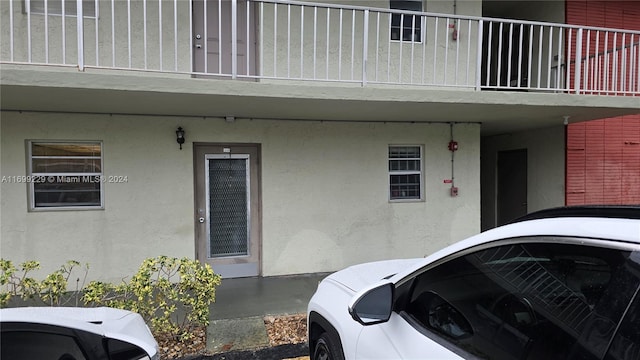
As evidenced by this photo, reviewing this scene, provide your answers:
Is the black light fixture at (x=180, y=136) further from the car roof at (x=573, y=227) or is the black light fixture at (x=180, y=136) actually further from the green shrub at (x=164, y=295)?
the car roof at (x=573, y=227)

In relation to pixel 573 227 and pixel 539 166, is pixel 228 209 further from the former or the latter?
pixel 539 166

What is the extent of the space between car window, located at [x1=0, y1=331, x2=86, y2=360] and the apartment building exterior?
3.04m

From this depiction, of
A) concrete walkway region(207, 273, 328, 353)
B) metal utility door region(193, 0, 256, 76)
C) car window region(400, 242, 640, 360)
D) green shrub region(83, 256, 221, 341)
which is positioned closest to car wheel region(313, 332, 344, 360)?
car window region(400, 242, 640, 360)

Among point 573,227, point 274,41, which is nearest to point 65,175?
point 274,41

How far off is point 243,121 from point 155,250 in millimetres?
2431

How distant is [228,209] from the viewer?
6.49 m

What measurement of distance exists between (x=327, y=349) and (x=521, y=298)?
4.71 feet

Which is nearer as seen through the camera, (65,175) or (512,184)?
(65,175)

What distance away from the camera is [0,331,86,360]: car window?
1894mm

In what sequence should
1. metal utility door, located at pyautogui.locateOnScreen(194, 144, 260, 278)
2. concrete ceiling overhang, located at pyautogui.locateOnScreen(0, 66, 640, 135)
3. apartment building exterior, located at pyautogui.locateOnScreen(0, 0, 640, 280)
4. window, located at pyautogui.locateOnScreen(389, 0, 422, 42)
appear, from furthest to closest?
window, located at pyautogui.locateOnScreen(389, 0, 422, 42) < metal utility door, located at pyautogui.locateOnScreen(194, 144, 260, 278) < apartment building exterior, located at pyautogui.locateOnScreen(0, 0, 640, 280) < concrete ceiling overhang, located at pyautogui.locateOnScreen(0, 66, 640, 135)

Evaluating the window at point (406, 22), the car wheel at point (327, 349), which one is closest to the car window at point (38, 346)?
the car wheel at point (327, 349)

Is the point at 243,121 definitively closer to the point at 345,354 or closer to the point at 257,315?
the point at 257,315

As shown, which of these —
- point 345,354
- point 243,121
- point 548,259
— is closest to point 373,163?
point 243,121

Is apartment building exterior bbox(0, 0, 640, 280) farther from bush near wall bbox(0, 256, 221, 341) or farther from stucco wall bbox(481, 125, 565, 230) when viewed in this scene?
bush near wall bbox(0, 256, 221, 341)
